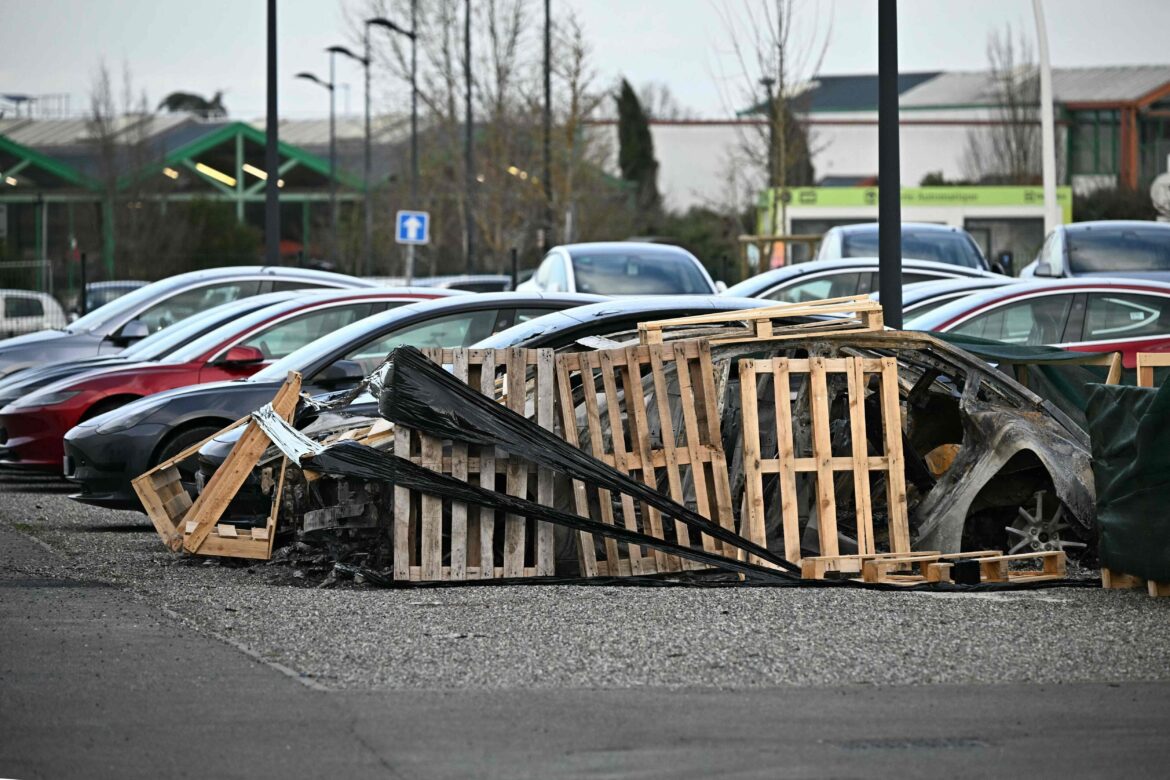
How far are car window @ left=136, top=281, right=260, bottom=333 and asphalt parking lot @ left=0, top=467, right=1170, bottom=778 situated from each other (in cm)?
946

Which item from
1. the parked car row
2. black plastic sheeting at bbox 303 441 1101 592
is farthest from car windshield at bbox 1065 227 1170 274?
black plastic sheeting at bbox 303 441 1101 592

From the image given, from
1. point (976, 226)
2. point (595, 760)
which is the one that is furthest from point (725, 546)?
point (976, 226)

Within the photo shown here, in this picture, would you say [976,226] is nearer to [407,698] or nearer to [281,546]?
[281,546]

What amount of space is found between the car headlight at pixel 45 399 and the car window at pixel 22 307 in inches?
739

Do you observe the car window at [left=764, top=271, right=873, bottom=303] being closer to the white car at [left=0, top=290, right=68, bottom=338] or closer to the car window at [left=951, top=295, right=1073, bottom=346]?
the car window at [left=951, top=295, right=1073, bottom=346]

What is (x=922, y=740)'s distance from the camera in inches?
219

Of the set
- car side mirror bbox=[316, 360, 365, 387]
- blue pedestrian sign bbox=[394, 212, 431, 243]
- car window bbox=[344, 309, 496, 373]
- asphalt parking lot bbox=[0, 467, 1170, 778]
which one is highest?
blue pedestrian sign bbox=[394, 212, 431, 243]

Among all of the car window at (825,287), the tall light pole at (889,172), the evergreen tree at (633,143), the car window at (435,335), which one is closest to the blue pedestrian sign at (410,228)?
Result: the car window at (825,287)

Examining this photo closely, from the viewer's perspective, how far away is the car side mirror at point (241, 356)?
12.9 meters

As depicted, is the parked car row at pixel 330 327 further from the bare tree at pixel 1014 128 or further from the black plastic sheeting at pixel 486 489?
the bare tree at pixel 1014 128

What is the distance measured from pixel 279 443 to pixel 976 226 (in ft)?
103

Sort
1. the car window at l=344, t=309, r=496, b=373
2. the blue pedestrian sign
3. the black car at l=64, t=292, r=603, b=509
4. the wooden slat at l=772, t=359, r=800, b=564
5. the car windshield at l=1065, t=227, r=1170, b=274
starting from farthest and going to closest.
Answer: the blue pedestrian sign < the car windshield at l=1065, t=227, r=1170, b=274 < the car window at l=344, t=309, r=496, b=373 < the black car at l=64, t=292, r=603, b=509 < the wooden slat at l=772, t=359, r=800, b=564

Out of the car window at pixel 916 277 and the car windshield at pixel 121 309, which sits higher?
the car window at pixel 916 277

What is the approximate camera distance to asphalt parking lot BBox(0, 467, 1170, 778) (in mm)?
5316
